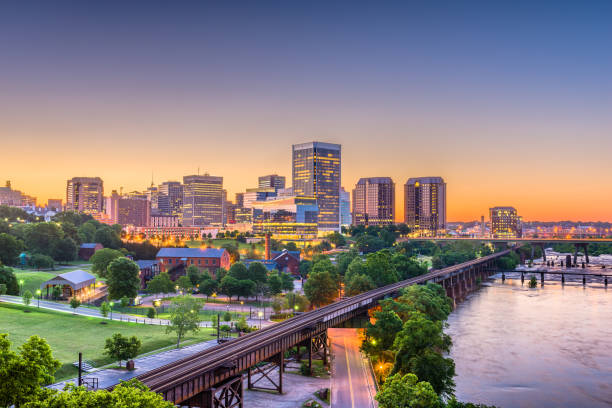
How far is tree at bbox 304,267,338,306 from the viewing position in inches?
4090

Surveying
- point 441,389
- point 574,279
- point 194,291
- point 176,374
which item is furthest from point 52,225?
point 574,279

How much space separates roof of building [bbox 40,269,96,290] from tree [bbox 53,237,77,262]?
42.0m

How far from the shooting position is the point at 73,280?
103000 mm

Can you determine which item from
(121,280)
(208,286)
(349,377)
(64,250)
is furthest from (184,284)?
(349,377)

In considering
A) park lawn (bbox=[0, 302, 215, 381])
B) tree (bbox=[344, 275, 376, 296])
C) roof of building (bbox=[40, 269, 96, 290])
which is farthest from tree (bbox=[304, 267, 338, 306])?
roof of building (bbox=[40, 269, 96, 290])

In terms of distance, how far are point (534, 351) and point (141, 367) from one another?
62.3 meters

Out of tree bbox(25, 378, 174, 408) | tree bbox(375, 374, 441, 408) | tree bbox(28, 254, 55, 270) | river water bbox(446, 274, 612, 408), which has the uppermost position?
tree bbox(25, 378, 174, 408)

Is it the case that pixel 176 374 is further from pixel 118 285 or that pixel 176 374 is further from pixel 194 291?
pixel 194 291

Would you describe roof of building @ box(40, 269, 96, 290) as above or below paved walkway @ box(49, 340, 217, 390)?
above

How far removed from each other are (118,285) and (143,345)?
39799mm

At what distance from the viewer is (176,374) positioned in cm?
4197

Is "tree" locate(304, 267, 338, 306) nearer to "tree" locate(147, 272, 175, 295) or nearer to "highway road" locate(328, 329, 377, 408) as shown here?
"highway road" locate(328, 329, 377, 408)

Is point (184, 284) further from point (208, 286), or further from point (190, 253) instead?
point (190, 253)

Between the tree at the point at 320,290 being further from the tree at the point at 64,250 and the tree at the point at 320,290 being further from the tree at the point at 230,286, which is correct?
the tree at the point at 64,250
